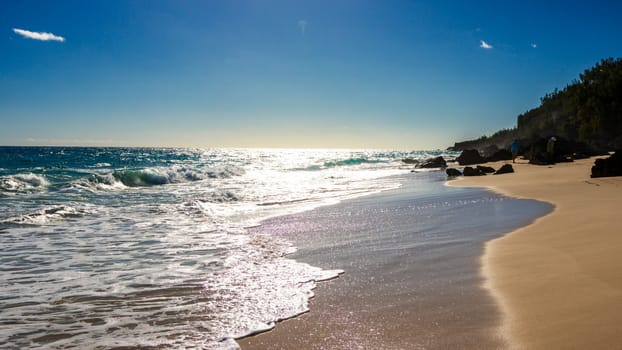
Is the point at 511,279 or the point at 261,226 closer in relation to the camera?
the point at 511,279

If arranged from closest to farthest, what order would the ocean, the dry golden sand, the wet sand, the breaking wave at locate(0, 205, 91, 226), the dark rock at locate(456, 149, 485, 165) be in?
the dry golden sand → the wet sand → the ocean → the breaking wave at locate(0, 205, 91, 226) → the dark rock at locate(456, 149, 485, 165)

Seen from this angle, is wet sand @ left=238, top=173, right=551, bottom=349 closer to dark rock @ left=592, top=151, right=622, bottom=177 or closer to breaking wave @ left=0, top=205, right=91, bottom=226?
breaking wave @ left=0, top=205, right=91, bottom=226

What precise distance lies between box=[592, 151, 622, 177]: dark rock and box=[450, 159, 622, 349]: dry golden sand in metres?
8.18

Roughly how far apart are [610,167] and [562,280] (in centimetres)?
1396

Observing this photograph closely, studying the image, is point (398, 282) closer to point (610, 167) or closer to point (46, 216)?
point (46, 216)

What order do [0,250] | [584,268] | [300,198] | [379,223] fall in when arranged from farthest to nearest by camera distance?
[300,198] → [379,223] → [0,250] → [584,268]

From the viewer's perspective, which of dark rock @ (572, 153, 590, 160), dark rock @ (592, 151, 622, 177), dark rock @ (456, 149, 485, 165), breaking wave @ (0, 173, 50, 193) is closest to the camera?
dark rock @ (592, 151, 622, 177)

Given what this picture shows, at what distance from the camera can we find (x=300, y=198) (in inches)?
653

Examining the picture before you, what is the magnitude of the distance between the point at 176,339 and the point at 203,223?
23.2 ft

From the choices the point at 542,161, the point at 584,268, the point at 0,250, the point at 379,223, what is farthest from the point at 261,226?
the point at 542,161

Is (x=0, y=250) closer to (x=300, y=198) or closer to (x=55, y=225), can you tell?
(x=55, y=225)

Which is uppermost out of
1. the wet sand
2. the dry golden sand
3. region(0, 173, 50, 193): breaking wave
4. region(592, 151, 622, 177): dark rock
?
region(592, 151, 622, 177): dark rock

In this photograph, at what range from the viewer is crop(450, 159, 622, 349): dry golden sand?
10.6 ft

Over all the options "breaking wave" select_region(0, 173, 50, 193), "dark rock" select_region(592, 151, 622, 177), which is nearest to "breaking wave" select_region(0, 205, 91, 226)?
"breaking wave" select_region(0, 173, 50, 193)
